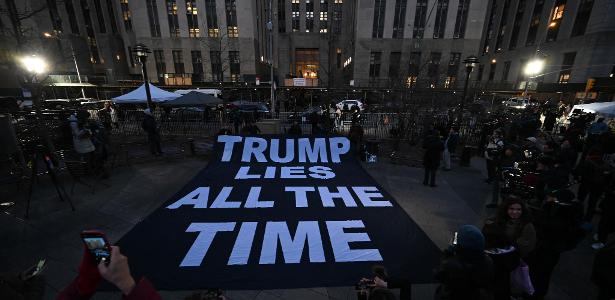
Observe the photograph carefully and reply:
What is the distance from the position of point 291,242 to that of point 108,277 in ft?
14.6

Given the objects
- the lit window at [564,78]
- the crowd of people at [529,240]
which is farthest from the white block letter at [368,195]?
the lit window at [564,78]

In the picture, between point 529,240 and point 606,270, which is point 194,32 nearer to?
point 529,240

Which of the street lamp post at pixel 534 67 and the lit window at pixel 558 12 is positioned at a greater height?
the lit window at pixel 558 12

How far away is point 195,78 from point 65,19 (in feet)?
91.9

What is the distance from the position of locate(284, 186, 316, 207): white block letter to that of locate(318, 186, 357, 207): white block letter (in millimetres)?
395

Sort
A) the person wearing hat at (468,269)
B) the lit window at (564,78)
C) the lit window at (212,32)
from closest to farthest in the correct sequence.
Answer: the person wearing hat at (468,269)
the lit window at (564,78)
the lit window at (212,32)

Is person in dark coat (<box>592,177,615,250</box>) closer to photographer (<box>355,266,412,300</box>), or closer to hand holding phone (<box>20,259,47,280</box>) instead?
photographer (<box>355,266,412,300</box>)

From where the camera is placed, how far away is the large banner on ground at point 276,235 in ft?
15.1

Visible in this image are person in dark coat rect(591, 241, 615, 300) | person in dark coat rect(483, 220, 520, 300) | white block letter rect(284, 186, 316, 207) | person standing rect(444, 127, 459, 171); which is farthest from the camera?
person standing rect(444, 127, 459, 171)

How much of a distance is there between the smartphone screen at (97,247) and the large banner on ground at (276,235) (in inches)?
130

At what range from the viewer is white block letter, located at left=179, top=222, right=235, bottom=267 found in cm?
486

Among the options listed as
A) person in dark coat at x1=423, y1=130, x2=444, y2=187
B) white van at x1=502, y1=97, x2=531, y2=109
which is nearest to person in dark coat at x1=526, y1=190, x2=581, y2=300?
person in dark coat at x1=423, y1=130, x2=444, y2=187

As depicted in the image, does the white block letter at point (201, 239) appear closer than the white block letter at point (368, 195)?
Yes

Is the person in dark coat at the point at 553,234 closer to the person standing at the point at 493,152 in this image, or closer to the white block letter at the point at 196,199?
the person standing at the point at 493,152
